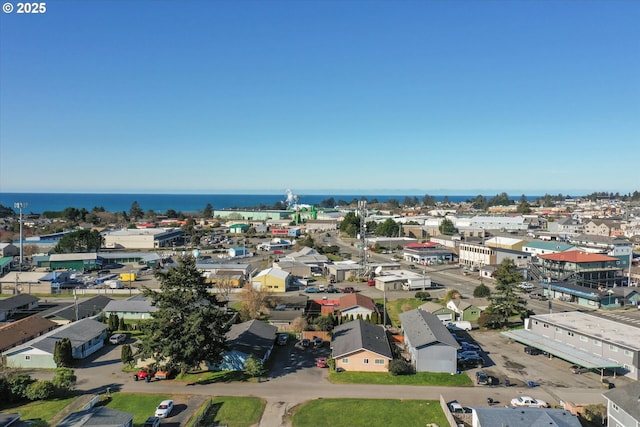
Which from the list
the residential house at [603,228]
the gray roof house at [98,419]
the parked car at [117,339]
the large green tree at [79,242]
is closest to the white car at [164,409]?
the gray roof house at [98,419]

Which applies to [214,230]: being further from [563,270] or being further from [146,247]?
[563,270]

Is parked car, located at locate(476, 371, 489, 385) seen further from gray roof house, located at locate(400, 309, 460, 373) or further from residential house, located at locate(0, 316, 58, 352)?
Answer: residential house, located at locate(0, 316, 58, 352)

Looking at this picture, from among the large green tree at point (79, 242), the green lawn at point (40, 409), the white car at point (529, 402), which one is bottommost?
the green lawn at point (40, 409)

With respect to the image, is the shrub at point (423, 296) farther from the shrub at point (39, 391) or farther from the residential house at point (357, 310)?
the shrub at point (39, 391)

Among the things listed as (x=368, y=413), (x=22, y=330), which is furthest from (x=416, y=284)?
(x=22, y=330)

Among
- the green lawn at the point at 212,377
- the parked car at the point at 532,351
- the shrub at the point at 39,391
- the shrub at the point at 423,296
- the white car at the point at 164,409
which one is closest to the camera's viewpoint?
the white car at the point at 164,409

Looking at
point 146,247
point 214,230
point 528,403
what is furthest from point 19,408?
point 214,230

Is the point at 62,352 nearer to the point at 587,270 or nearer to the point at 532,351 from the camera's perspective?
the point at 532,351

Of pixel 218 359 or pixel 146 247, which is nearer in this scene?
pixel 218 359
